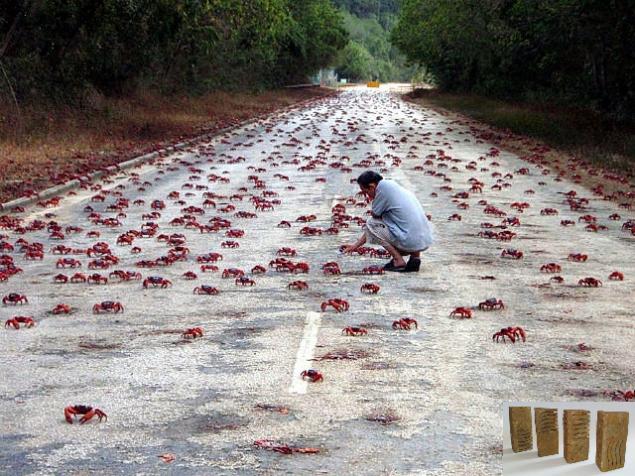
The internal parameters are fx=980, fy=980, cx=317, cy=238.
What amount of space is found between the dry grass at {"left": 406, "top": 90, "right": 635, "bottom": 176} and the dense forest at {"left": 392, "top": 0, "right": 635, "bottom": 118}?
827 mm

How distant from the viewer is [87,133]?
30203mm

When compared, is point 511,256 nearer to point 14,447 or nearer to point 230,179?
point 14,447

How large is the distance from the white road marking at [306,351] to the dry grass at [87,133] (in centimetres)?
997

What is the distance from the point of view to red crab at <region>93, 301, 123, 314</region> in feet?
29.2

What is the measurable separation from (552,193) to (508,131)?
758 inches

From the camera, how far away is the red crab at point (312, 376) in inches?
255

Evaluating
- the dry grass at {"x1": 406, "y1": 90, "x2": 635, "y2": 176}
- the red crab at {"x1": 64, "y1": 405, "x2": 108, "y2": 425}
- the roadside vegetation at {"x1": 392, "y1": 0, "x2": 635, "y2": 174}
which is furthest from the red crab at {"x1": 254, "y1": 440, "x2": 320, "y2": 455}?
the roadside vegetation at {"x1": 392, "y1": 0, "x2": 635, "y2": 174}

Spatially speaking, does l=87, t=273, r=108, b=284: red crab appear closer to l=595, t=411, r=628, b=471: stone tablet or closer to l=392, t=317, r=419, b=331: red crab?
l=392, t=317, r=419, b=331: red crab

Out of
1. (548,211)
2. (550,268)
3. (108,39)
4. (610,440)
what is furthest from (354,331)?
(108,39)

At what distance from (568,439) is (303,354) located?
19.1 feet

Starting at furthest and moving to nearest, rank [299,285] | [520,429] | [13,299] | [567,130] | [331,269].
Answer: [567,130], [331,269], [299,285], [13,299], [520,429]

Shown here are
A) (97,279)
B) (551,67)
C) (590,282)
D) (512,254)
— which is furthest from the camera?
(551,67)

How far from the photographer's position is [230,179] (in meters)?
21.1

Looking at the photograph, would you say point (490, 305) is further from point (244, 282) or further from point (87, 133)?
point (87, 133)
